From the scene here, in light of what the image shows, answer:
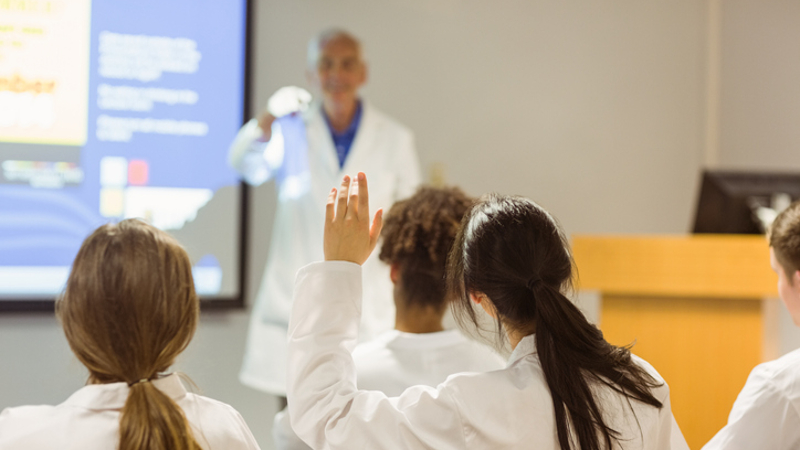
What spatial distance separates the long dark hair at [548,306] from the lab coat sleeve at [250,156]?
74.1 inches

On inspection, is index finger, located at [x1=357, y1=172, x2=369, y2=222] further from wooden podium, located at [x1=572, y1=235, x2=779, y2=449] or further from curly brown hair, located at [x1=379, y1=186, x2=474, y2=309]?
wooden podium, located at [x1=572, y1=235, x2=779, y2=449]

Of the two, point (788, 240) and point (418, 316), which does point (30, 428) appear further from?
point (788, 240)

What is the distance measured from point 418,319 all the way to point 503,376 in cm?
42

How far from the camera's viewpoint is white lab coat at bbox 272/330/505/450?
1.18m

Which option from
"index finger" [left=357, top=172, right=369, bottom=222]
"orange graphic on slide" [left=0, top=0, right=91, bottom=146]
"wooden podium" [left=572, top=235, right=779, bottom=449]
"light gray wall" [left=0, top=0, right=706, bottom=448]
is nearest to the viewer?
"index finger" [left=357, top=172, right=369, bottom=222]

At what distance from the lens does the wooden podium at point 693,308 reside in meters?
1.63

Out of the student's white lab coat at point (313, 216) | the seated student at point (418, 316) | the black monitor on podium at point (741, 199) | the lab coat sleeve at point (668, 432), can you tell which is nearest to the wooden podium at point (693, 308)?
the black monitor on podium at point (741, 199)

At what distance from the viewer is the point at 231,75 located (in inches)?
110

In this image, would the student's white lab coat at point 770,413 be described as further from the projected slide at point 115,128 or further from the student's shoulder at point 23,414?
the projected slide at point 115,128

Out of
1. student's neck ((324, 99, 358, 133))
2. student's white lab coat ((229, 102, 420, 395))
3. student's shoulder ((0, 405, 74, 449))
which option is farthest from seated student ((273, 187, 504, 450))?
student's neck ((324, 99, 358, 133))

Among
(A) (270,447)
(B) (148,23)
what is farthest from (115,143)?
(A) (270,447)

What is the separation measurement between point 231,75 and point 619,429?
91.4 inches

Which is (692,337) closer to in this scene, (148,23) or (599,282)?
(599,282)

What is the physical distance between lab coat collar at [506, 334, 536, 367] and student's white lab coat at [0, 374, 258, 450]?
37cm
